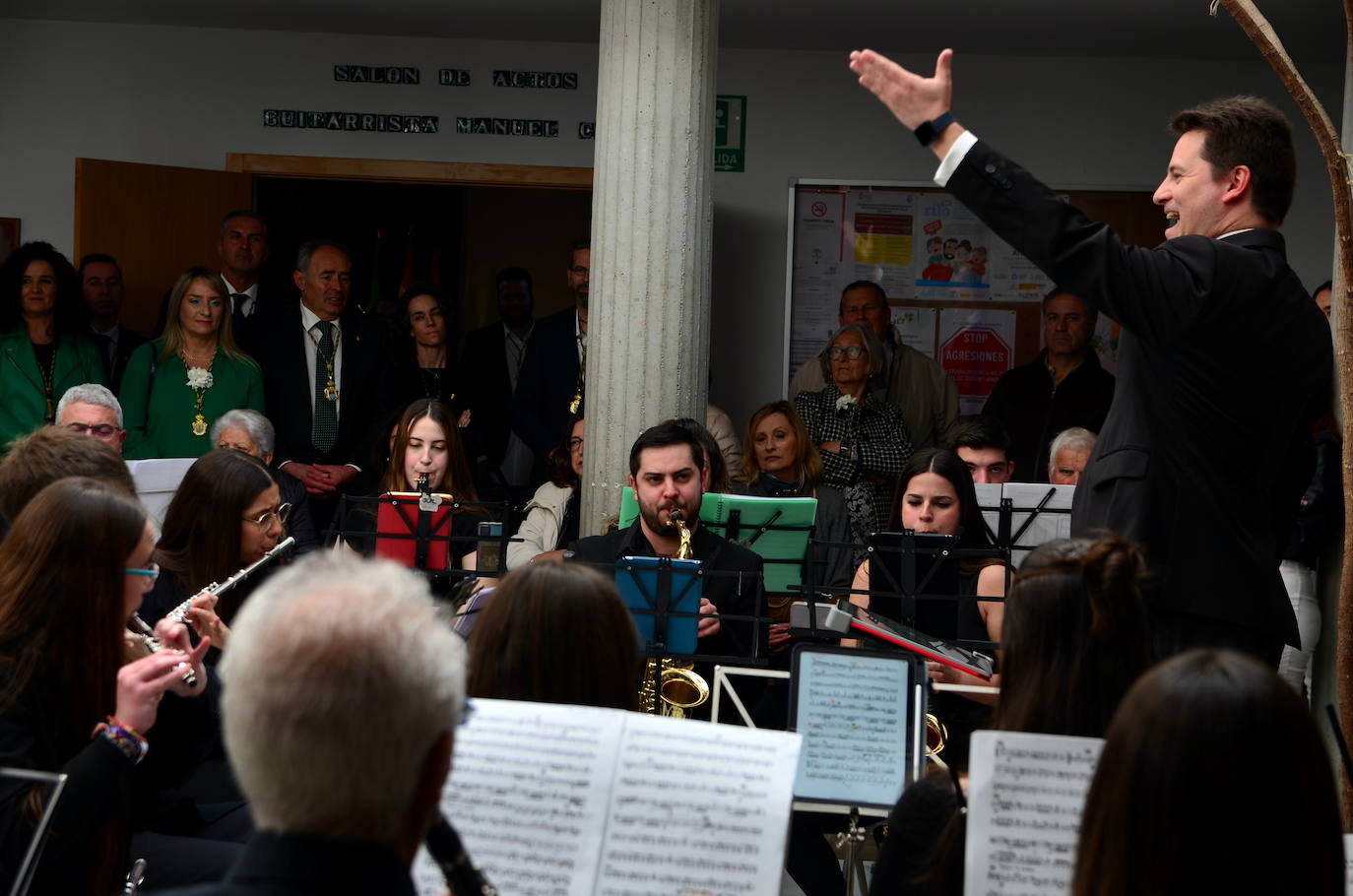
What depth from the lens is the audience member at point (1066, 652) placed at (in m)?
1.82

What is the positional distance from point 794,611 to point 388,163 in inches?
166

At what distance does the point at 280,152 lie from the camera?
652 cm

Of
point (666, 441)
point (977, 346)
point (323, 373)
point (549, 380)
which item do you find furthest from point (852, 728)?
point (977, 346)

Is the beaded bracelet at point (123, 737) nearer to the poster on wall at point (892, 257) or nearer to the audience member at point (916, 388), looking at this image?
the audience member at point (916, 388)

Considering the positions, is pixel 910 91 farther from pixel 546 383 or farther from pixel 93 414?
pixel 546 383

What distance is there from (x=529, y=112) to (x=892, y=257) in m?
1.79

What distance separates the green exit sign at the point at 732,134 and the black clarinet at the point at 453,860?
536 centimetres

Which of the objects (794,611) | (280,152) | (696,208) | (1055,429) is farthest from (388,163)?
(794,611)

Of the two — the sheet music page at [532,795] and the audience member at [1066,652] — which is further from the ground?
the audience member at [1066,652]

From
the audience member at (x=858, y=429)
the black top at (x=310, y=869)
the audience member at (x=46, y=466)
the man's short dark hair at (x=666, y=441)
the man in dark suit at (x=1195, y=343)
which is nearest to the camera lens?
the black top at (x=310, y=869)

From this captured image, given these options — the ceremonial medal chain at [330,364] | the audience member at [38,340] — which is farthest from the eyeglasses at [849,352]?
the audience member at [38,340]

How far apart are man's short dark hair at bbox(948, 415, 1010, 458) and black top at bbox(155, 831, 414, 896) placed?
3.86 meters

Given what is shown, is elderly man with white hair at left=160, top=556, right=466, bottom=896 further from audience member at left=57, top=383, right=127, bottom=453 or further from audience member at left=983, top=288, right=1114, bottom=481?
audience member at left=983, top=288, right=1114, bottom=481

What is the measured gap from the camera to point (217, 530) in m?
3.50
